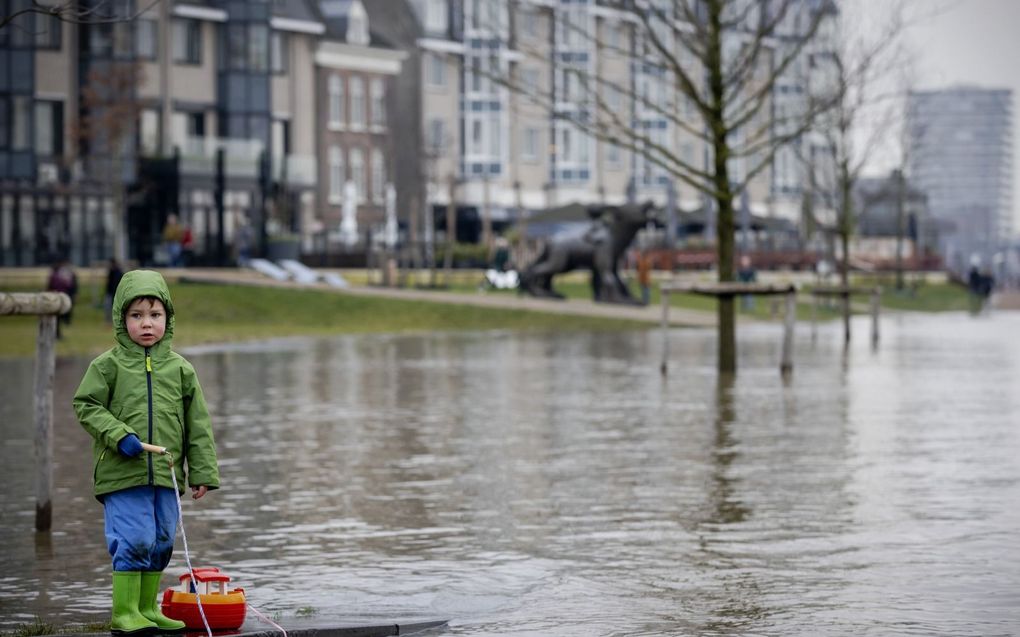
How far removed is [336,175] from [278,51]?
26.9 ft

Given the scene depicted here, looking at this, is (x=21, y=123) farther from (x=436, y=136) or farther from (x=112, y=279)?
(x=112, y=279)

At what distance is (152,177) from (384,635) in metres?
63.1

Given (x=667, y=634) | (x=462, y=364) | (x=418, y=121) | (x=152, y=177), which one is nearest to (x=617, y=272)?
(x=152, y=177)

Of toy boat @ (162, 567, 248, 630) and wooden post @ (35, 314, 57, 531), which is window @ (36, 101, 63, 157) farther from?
toy boat @ (162, 567, 248, 630)

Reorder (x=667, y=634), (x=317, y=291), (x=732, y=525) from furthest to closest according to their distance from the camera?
1. (x=317, y=291)
2. (x=732, y=525)
3. (x=667, y=634)

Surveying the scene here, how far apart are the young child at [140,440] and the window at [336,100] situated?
81.8 m

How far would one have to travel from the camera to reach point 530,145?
105 m

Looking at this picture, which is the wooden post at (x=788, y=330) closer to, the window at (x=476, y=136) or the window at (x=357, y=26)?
the window at (x=357, y=26)

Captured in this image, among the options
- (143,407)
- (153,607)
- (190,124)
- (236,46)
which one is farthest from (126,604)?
(236,46)

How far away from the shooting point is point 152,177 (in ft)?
232

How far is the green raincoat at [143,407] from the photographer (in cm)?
829

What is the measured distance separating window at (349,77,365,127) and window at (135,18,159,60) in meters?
14.7

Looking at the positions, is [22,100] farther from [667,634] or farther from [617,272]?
[667,634]

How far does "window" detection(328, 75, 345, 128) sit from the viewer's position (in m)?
89.8
